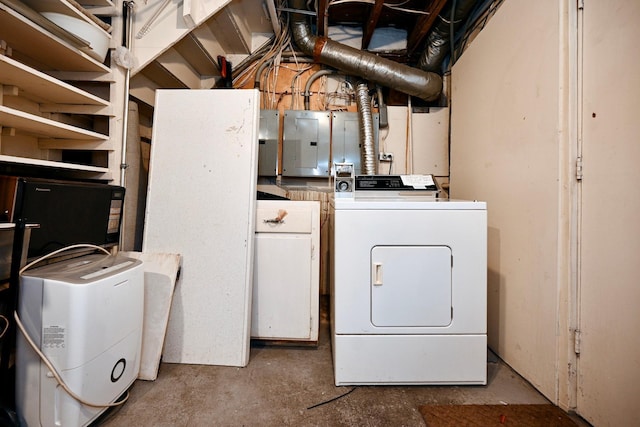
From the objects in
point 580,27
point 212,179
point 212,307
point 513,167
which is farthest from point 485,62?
point 212,307

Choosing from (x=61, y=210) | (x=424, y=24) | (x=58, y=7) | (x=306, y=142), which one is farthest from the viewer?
(x=306, y=142)

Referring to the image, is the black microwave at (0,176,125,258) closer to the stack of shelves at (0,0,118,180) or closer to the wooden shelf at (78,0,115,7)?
the stack of shelves at (0,0,118,180)

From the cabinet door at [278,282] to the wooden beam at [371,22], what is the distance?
1.78 m

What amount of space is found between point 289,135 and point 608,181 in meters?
1.96

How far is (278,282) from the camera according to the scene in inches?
62.8

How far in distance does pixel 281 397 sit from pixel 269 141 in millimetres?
1846

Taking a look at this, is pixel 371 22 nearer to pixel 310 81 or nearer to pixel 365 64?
pixel 365 64

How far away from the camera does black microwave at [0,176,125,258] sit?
981mm

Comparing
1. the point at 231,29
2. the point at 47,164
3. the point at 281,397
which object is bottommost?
the point at 281,397

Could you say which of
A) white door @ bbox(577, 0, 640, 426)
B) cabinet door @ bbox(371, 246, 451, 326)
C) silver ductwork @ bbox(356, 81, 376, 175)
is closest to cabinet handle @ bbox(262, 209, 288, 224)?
cabinet door @ bbox(371, 246, 451, 326)

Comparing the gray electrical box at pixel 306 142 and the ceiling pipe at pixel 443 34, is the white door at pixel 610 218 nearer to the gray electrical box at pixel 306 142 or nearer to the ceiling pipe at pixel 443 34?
the ceiling pipe at pixel 443 34

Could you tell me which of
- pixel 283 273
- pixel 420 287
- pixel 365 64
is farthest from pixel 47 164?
pixel 365 64

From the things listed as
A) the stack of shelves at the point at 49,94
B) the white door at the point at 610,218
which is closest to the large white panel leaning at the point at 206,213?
the stack of shelves at the point at 49,94

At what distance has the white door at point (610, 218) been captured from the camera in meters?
0.92
